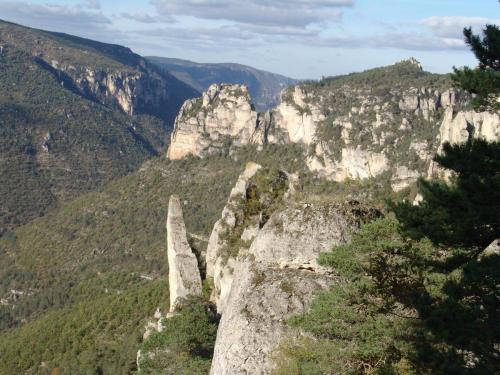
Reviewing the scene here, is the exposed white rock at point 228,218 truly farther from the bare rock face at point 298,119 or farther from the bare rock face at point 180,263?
the bare rock face at point 298,119

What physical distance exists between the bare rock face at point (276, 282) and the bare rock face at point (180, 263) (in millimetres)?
12727

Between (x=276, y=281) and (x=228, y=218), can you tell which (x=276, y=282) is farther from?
(x=228, y=218)

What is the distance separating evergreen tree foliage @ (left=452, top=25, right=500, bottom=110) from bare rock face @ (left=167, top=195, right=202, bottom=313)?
1840cm

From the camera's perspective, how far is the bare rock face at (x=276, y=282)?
12062 millimetres

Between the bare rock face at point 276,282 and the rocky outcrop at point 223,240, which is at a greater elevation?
the bare rock face at point 276,282

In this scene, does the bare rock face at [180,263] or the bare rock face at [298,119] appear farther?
the bare rock face at [298,119]

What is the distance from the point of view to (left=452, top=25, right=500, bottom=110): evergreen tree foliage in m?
9.79

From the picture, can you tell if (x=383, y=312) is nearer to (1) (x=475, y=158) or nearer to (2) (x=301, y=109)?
(1) (x=475, y=158)

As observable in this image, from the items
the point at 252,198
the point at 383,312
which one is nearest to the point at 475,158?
the point at 383,312

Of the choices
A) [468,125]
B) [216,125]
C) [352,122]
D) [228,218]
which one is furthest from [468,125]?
[216,125]

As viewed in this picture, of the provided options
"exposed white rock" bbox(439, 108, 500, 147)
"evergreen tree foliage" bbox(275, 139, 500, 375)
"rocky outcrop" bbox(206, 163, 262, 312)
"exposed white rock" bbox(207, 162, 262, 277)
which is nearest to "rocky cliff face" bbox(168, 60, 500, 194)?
"exposed white rock" bbox(439, 108, 500, 147)

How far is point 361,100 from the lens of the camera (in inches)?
4471

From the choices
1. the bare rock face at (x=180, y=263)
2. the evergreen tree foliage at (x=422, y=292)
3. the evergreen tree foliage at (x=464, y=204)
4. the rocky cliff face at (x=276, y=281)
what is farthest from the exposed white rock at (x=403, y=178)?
the evergreen tree foliage at (x=464, y=204)

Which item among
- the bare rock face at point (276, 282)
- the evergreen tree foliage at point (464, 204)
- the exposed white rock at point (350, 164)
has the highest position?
the evergreen tree foliage at point (464, 204)
